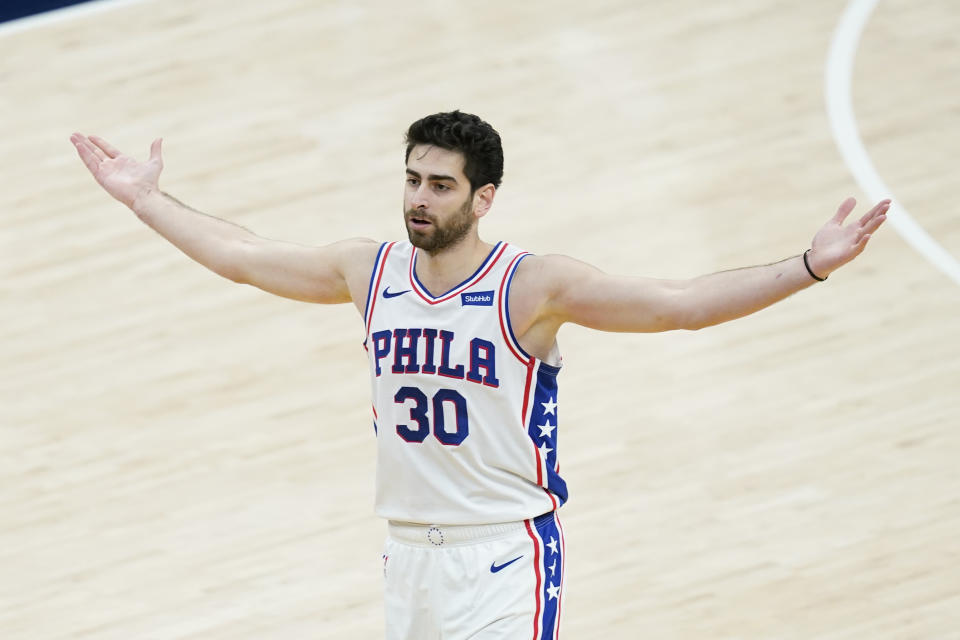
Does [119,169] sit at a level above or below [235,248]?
above

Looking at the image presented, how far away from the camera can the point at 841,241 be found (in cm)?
437

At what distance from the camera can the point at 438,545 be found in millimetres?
4914

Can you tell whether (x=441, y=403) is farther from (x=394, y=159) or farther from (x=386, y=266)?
(x=394, y=159)

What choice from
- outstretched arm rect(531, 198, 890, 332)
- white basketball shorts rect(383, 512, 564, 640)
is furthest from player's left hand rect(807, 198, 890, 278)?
white basketball shorts rect(383, 512, 564, 640)

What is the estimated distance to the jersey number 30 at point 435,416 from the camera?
4777 mm

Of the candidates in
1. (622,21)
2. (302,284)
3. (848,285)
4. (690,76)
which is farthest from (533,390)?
(622,21)

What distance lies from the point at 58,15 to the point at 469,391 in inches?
347

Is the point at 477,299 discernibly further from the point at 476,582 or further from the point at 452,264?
the point at 476,582

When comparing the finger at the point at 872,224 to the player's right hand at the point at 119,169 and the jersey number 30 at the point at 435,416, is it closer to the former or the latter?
the jersey number 30 at the point at 435,416

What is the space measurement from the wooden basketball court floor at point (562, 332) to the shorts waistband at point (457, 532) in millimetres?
1781

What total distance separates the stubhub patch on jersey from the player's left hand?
1.03 metres

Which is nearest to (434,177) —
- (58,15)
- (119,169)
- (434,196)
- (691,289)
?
(434,196)

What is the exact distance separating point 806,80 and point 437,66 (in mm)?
2731

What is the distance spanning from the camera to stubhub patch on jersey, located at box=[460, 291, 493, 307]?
15.8 ft
